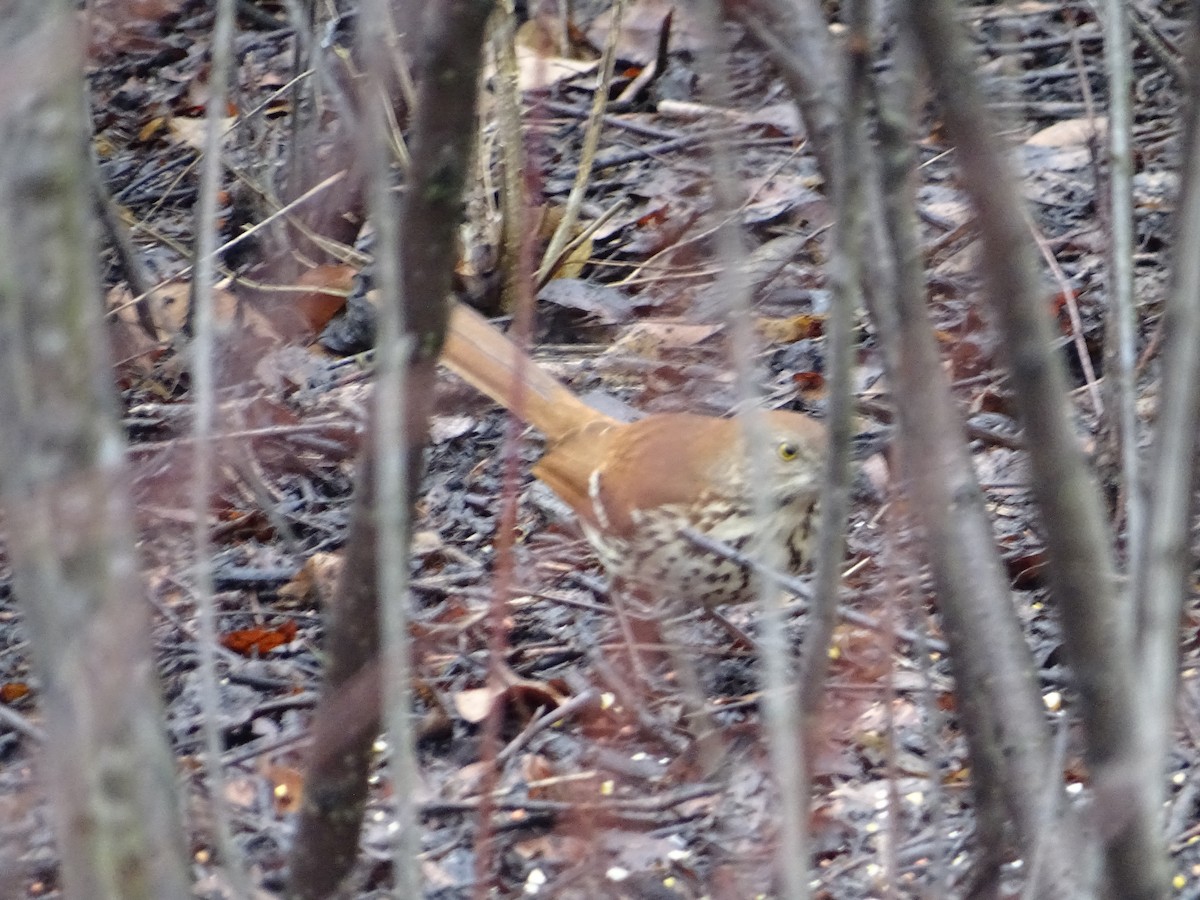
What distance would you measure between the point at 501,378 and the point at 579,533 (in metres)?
0.44

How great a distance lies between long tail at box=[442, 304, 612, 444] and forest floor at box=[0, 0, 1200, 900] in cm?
19

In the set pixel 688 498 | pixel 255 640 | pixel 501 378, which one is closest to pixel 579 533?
pixel 501 378

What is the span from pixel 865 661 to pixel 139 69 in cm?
505

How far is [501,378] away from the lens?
3832mm

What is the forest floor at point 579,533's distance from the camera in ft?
8.54

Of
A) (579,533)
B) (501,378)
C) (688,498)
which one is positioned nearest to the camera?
(688,498)

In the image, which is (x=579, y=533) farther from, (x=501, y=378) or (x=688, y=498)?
(x=688, y=498)

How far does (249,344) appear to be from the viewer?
4.51m

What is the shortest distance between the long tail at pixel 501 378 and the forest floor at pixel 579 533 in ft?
0.62

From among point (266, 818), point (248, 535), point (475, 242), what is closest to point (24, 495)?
point (266, 818)

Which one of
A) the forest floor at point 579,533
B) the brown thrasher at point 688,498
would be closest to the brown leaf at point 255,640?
the forest floor at point 579,533

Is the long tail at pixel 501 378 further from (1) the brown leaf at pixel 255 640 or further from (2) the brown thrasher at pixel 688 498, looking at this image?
(1) the brown leaf at pixel 255 640

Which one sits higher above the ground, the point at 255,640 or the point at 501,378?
the point at 501,378

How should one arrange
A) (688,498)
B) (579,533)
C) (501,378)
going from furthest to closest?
(579,533) → (501,378) → (688,498)
